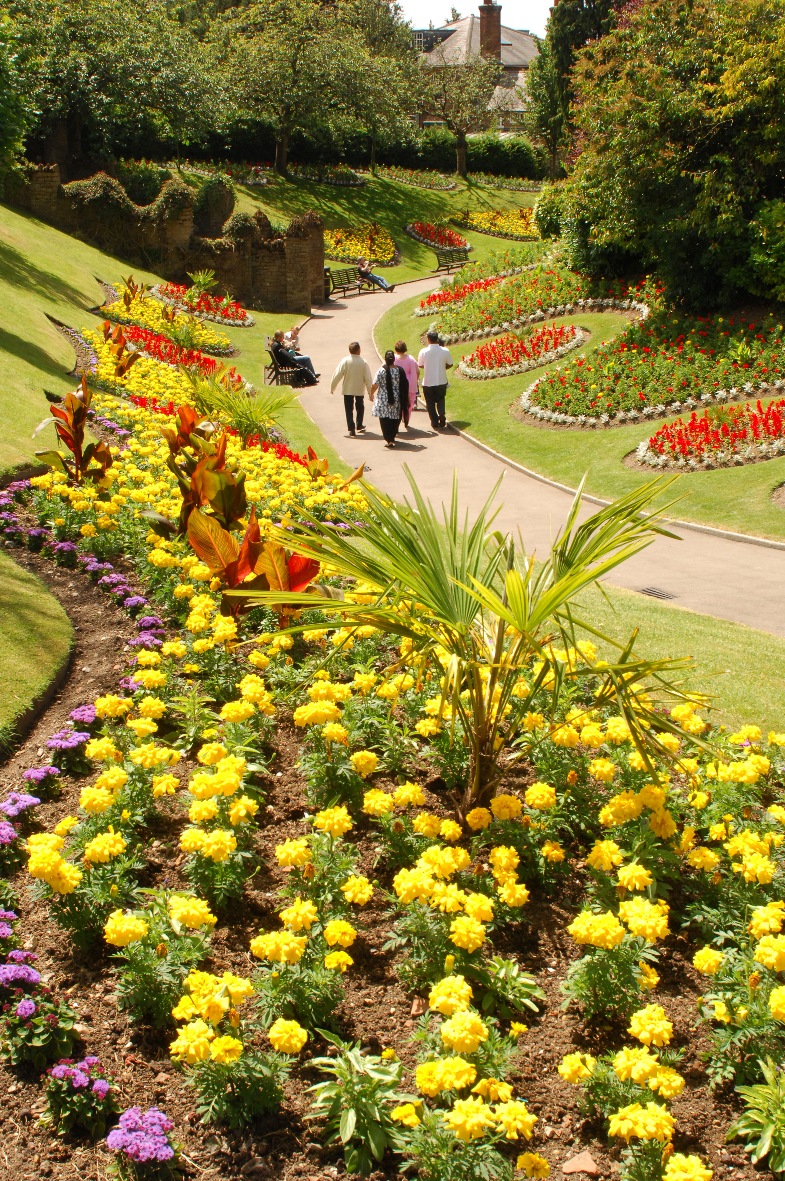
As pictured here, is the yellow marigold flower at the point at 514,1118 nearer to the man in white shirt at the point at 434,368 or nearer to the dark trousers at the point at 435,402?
the man in white shirt at the point at 434,368

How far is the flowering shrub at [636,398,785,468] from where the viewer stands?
12.0 m

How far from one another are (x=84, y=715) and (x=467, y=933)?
7.77ft

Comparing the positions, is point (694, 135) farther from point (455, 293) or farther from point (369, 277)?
point (369, 277)

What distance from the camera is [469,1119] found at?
2234mm

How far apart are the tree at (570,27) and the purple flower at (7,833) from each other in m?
43.3

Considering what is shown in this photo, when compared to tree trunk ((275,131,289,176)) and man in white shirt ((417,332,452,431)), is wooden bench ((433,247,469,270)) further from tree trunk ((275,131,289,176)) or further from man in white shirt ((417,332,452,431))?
man in white shirt ((417,332,452,431))

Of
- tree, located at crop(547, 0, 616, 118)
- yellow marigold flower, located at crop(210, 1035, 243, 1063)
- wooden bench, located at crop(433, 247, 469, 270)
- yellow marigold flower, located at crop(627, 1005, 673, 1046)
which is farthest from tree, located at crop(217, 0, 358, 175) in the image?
yellow marigold flower, located at crop(627, 1005, 673, 1046)

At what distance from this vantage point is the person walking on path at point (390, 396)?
13.7m

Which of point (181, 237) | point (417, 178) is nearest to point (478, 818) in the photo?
point (181, 237)

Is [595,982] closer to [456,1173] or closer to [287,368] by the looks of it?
[456,1173]

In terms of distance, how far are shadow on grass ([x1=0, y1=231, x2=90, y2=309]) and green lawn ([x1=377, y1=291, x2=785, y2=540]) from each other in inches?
298

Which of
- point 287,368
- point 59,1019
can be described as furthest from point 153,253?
point 59,1019

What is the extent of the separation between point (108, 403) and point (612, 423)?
7.92 metres

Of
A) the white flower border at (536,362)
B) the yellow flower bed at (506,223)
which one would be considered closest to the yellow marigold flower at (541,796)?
the white flower border at (536,362)
